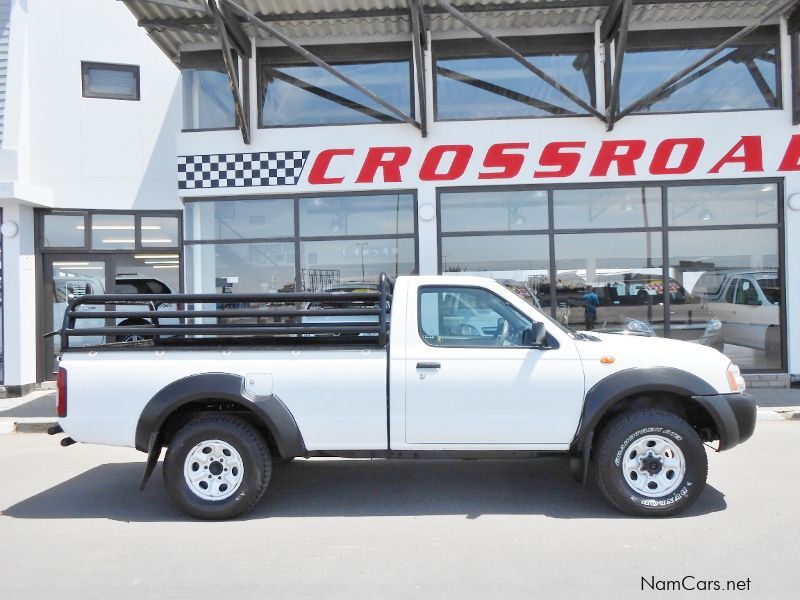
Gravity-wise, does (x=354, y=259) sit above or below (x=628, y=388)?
above

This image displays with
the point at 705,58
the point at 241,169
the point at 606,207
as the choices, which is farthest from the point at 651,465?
the point at 241,169

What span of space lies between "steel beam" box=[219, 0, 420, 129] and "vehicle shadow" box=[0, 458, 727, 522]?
18.2 feet

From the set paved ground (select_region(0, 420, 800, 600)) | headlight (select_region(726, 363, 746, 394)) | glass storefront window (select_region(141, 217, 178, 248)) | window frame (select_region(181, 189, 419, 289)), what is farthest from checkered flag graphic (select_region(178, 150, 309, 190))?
headlight (select_region(726, 363, 746, 394))

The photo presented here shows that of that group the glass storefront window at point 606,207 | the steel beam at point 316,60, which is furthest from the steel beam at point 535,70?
the steel beam at point 316,60

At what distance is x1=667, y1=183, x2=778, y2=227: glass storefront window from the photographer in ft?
33.7

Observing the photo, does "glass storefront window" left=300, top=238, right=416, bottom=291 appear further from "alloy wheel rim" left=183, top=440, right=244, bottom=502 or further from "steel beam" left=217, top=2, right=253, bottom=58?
"alloy wheel rim" left=183, top=440, right=244, bottom=502

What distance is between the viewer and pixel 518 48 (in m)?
10.5

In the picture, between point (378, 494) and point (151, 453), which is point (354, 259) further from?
point (151, 453)

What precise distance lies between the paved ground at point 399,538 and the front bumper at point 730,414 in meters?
0.57

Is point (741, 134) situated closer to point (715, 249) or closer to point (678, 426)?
point (715, 249)

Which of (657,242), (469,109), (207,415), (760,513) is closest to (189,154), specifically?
(469,109)

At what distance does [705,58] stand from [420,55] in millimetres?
4055

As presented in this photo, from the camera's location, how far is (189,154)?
10492 mm

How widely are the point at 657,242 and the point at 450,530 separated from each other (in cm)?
729
